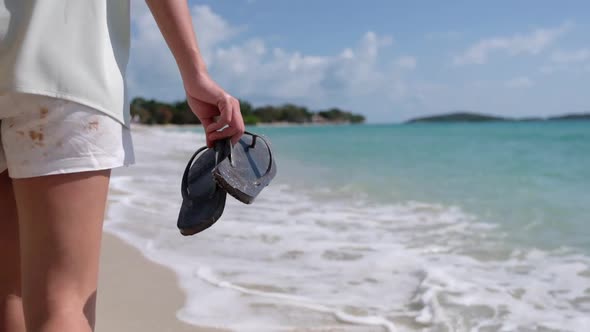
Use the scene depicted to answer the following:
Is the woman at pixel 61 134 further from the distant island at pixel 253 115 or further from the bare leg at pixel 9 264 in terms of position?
the distant island at pixel 253 115

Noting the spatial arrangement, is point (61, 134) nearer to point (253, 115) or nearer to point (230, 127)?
point (230, 127)

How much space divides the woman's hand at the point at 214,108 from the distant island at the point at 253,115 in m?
55.6

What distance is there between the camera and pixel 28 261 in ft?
3.85

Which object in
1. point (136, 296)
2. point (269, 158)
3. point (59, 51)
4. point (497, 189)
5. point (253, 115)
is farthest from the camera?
point (253, 115)

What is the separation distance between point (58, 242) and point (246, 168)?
54cm

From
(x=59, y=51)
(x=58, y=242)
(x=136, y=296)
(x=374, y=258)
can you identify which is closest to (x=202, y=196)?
(x=58, y=242)

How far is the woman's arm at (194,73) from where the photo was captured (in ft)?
4.23

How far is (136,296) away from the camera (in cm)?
288

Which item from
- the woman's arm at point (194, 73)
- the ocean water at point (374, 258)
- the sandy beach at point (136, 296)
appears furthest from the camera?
the ocean water at point (374, 258)

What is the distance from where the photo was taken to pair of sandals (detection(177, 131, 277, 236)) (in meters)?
1.38

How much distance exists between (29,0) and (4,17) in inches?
2.4

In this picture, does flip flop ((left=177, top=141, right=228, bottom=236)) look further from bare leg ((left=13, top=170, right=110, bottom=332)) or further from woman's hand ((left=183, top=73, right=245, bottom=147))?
bare leg ((left=13, top=170, right=110, bottom=332))

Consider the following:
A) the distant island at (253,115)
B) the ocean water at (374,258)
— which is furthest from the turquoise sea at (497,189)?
the distant island at (253,115)

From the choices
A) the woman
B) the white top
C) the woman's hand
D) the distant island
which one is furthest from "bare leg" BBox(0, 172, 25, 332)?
the distant island
